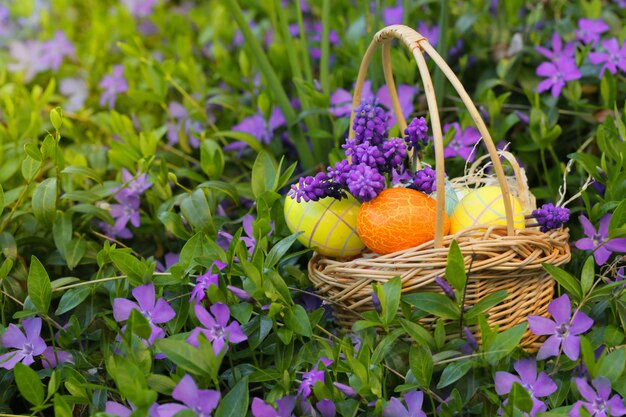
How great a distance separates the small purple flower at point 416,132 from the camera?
1.27 metres

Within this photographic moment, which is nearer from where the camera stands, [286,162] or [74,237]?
[74,237]

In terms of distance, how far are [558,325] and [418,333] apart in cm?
24

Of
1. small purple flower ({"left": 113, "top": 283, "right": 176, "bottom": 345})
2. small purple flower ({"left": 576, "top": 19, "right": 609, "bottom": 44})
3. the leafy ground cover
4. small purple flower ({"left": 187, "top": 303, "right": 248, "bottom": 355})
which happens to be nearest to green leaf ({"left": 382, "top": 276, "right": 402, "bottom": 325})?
the leafy ground cover

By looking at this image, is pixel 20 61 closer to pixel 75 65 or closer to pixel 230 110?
pixel 75 65

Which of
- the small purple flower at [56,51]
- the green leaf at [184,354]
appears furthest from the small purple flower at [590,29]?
the small purple flower at [56,51]

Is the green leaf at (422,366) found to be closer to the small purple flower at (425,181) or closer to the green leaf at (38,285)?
the small purple flower at (425,181)

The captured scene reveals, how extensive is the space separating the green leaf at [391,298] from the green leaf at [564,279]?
0.82 feet

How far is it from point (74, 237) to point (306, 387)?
0.66 meters

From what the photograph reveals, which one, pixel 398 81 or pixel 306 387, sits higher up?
pixel 398 81

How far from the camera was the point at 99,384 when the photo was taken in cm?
126

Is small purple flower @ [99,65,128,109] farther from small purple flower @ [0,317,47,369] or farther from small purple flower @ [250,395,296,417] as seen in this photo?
small purple flower @ [250,395,296,417]

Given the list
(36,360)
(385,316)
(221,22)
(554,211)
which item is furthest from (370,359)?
(221,22)

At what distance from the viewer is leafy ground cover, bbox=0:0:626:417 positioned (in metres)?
1.13

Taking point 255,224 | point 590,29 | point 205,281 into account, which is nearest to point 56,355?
point 205,281
